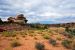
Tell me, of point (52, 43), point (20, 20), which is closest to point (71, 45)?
point (52, 43)

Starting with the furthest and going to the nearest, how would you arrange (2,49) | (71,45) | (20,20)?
1. (20,20)
2. (71,45)
3. (2,49)

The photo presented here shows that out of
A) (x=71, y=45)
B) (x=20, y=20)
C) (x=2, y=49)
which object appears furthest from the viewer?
(x=20, y=20)

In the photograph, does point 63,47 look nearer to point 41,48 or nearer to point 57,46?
point 57,46

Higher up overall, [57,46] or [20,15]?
[20,15]

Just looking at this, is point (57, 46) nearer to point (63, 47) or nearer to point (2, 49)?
point (63, 47)

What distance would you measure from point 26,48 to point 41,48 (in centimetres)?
172

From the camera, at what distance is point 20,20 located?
69.0 meters

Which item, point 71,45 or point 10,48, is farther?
point 71,45

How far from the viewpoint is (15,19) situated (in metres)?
70.1

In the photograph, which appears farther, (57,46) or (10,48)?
(57,46)

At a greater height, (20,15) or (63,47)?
(20,15)

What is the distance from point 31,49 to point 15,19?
51.3 m

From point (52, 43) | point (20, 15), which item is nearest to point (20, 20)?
point (20, 15)

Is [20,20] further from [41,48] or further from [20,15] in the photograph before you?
[41,48]
